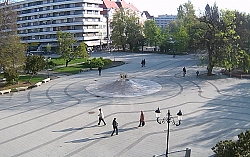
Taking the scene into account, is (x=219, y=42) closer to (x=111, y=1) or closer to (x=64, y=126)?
(x=64, y=126)

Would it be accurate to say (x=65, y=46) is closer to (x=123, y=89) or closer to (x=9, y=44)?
(x=9, y=44)

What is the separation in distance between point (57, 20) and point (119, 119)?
61385mm

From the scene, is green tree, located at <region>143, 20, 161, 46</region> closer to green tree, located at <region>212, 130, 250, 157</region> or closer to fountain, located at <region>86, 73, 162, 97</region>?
fountain, located at <region>86, 73, 162, 97</region>

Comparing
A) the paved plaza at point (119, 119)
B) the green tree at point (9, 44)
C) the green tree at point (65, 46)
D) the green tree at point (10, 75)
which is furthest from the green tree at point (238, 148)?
the green tree at point (65, 46)

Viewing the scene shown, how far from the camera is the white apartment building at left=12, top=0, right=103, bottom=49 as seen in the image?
72500mm

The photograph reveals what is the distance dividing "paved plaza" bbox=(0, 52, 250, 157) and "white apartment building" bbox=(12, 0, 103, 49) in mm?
43596

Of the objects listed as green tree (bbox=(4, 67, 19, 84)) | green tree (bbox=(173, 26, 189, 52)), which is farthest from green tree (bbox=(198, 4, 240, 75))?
green tree (bbox=(173, 26, 189, 52))

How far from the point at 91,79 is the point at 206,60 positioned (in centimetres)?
1537

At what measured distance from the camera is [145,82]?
102 ft

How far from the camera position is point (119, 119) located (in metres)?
19.4

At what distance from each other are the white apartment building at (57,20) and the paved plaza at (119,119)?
43.6m

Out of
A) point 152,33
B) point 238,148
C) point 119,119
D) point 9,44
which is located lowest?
point 119,119

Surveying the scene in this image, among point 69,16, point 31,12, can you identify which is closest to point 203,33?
A: point 69,16

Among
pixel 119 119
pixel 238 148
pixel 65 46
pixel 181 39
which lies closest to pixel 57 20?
pixel 65 46
